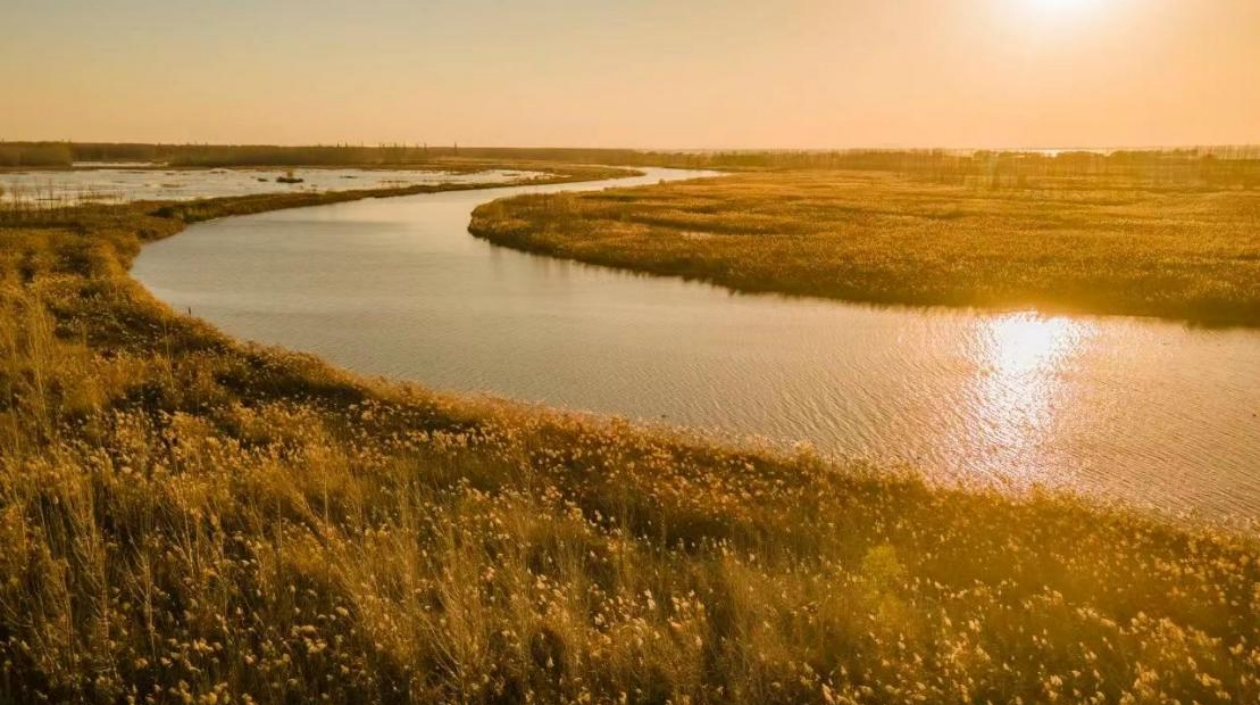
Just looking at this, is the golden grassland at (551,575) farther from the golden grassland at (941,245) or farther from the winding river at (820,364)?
the golden grassland at (941,245)

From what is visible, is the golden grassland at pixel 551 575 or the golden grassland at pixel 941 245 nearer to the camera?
the golden grassland at pixel 551 575

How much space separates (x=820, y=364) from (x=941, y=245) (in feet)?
84.3

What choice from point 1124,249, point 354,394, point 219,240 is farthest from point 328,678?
point 219,240

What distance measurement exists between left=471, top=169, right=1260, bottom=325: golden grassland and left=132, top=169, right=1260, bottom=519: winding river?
294cm

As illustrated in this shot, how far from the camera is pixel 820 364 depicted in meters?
23.5

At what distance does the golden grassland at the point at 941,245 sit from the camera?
1313 inches

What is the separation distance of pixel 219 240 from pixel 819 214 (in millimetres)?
42745

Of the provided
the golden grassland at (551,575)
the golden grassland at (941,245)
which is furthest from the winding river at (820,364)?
the golden grassland at (551,575)

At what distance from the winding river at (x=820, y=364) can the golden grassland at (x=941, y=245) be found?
116 inches

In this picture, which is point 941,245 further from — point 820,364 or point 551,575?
point 551,575

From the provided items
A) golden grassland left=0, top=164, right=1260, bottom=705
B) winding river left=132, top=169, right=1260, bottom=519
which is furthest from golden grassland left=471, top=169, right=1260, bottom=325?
golden grassland left=0, top=164, right=1260, bottom=705

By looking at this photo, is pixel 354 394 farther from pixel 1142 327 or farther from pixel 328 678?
pixel 1142 327

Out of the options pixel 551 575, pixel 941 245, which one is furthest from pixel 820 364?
pixel 941 245

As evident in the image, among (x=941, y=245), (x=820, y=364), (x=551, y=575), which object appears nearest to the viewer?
(x=551, y=575)
